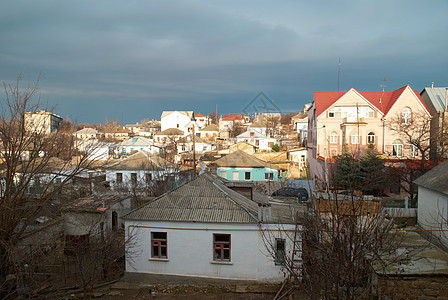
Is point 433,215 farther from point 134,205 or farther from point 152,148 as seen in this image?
point 152,148

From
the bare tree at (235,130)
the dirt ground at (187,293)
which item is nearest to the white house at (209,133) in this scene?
the bare tree at (235,130)

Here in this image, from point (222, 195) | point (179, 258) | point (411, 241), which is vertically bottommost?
point (179, 258)

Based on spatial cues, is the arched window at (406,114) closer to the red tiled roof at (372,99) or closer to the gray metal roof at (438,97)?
the red tiled roof at (372,99)

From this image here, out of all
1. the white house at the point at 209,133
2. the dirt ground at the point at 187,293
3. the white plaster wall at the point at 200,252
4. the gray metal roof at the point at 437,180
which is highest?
the white house at the point at 209,133

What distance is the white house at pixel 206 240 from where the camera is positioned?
13562 millimetres

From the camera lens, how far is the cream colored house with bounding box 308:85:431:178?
3458cm

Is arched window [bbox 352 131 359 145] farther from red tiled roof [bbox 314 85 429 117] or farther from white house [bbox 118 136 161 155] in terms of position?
white house [bbox 118 136 161 155]

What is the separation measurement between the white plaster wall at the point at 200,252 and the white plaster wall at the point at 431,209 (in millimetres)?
6454

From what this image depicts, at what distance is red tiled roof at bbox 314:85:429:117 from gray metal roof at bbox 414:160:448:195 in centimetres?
2082

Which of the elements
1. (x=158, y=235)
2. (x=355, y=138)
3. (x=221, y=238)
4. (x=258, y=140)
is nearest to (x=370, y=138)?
(x=355, y=138)

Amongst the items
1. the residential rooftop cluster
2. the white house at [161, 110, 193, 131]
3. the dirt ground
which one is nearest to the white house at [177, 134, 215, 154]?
the residential rooftop cluster

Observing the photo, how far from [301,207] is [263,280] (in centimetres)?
485

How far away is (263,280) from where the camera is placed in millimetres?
13539

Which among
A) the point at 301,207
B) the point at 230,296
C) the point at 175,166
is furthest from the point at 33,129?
the point at 175,166
